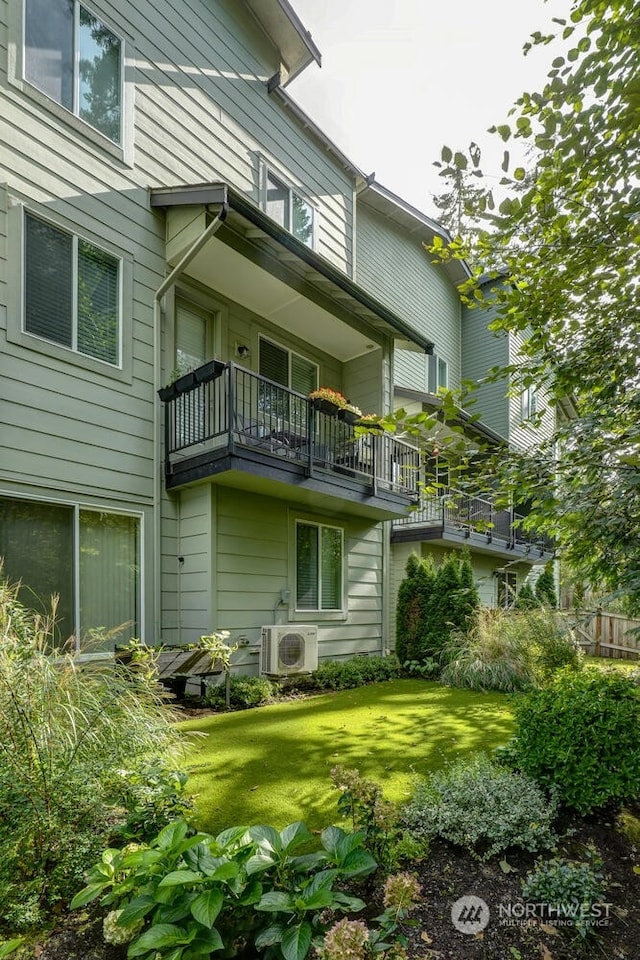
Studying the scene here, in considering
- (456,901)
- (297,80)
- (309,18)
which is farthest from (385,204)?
(456,901)

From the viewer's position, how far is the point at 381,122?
4.66 meters

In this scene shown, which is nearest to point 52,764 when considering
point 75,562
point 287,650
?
point 75,562

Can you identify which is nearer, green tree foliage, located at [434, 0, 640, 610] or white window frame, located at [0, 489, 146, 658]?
green tree foliage, located at [434, 0, 640, 610]

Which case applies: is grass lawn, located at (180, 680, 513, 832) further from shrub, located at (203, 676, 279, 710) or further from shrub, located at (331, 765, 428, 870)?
shrub, located at (331, 765, 428, 870)

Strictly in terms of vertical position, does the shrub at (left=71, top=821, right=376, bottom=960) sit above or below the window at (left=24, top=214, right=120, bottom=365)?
below

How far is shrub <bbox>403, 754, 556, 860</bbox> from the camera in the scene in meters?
2.77

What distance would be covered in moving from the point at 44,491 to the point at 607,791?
574 cm

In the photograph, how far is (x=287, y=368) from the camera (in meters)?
9.59

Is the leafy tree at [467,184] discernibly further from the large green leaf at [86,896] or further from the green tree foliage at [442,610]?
the green tree foliage at [442,610]

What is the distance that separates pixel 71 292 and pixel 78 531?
2843 mm

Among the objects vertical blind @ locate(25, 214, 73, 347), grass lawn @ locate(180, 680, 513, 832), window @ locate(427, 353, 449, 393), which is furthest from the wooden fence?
vertical blind @ locate(25, 214, 73, 347)

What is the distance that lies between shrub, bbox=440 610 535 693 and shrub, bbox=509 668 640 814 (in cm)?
466

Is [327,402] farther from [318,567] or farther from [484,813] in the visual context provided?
[484,813]

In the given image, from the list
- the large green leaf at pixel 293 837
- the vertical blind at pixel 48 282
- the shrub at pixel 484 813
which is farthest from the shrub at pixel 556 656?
the vertical blind at pixel 48 282
